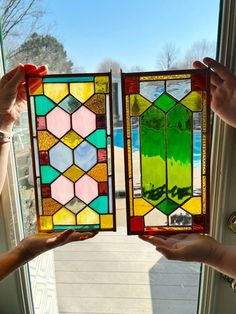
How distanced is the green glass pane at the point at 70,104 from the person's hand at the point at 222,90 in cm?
32

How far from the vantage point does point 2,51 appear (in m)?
0.98

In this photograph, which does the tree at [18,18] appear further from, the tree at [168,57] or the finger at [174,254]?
the finger at [174,254]

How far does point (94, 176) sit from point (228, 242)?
48 cm

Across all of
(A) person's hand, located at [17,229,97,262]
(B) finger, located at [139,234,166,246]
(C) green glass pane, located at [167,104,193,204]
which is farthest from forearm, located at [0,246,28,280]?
(C) green glass pane, located at [167,104,193,204]

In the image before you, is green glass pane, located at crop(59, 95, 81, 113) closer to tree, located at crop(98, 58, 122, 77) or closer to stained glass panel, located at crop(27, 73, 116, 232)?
stained glass panel, located at crop(27, 73, 116, 232)

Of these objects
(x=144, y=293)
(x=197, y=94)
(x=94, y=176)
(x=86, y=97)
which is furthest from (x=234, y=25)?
(x=144, y=293)

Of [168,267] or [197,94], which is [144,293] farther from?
[197,94]

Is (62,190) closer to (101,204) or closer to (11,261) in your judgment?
(101,204)

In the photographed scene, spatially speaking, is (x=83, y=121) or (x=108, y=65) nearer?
(x=83, y=121)

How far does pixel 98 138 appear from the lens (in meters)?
0.87

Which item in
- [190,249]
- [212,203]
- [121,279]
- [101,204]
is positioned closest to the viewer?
[190,249]

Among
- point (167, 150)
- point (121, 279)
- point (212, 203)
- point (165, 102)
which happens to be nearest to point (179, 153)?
point (167, 150)

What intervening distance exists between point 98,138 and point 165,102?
20 cm

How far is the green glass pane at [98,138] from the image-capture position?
0.86m
